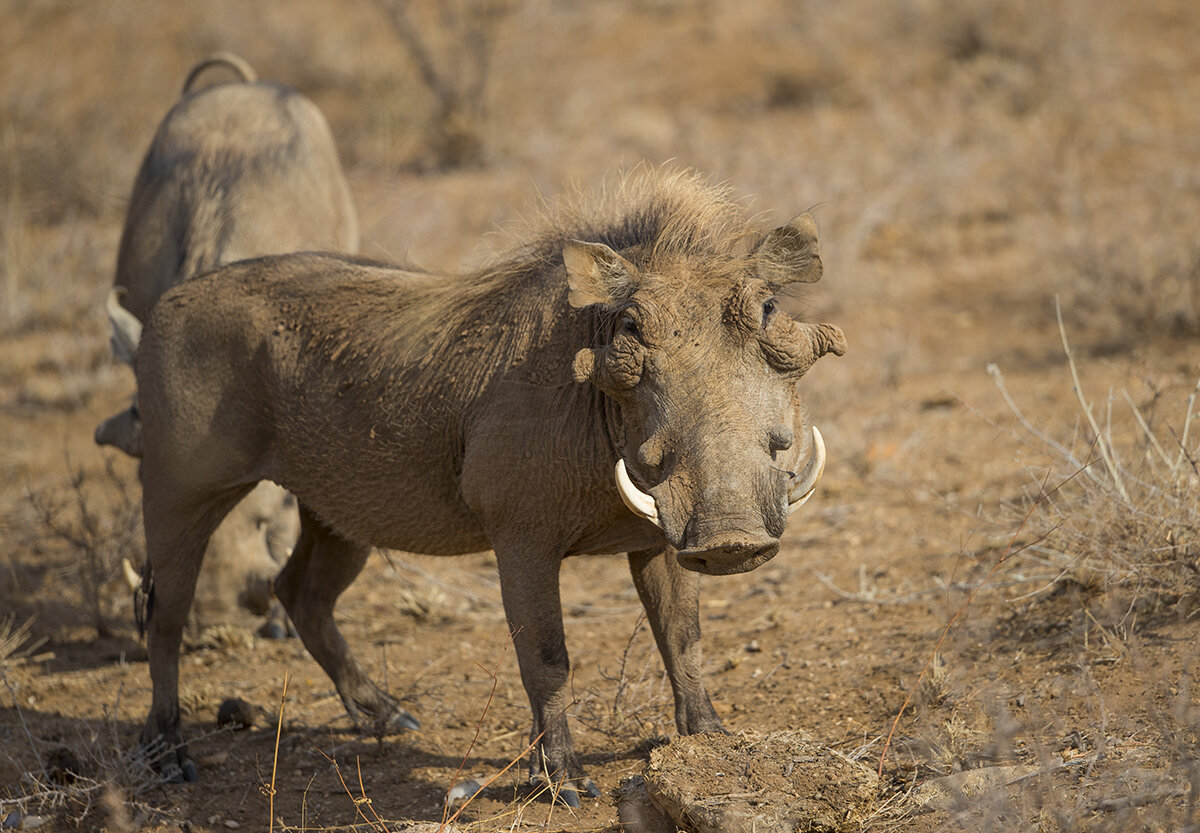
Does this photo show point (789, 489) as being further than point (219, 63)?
No

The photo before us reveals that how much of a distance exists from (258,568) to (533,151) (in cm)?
735

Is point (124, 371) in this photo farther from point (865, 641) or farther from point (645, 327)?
point (645, 327)

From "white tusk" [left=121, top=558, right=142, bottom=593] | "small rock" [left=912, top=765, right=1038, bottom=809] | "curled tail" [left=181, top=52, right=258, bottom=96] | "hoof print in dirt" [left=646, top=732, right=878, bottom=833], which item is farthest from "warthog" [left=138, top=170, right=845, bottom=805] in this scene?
"curled tail" [left=181, top=52, right=258, bottom=96]

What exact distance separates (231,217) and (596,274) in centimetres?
333

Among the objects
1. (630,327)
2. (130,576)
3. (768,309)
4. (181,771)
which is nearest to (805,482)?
(768,309)

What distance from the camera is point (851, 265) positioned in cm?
947

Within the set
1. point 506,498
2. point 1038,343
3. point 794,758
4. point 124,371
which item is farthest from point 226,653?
point 1038,343

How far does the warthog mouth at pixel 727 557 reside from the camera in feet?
10.1

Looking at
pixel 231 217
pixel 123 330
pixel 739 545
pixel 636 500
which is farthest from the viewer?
pixel 231 217

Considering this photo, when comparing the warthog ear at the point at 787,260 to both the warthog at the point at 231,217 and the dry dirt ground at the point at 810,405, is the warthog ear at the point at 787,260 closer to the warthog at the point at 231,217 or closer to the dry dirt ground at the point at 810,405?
the dry dirt ground at the point at 810,405

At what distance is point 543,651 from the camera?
3.88 m

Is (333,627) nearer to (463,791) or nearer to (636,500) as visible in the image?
(463,791)

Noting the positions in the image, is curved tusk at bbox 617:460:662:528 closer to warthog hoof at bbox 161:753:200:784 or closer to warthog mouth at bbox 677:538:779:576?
warthog mouth at bbox 677:538:779:576

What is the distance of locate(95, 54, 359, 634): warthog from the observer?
5.46 meters
